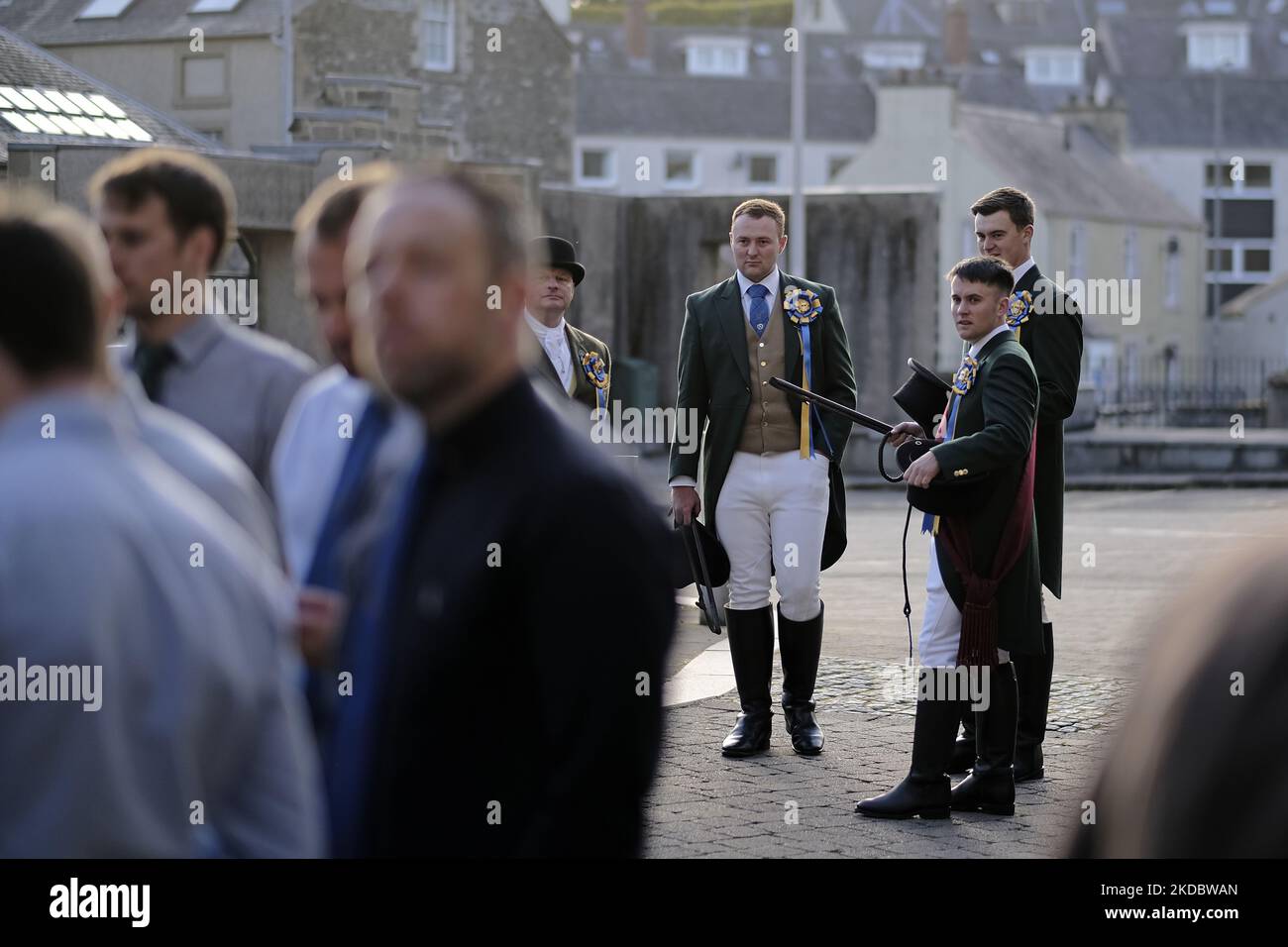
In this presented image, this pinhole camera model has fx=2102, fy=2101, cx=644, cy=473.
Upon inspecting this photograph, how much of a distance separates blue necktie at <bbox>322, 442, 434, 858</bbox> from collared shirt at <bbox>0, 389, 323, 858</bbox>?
16.2 inches

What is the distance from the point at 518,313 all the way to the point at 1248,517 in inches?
745

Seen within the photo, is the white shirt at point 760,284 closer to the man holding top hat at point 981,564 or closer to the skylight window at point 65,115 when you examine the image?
Answer: the man holding top hat at point 981,564

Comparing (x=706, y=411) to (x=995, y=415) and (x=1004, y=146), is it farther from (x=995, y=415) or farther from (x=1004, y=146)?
(x=1004, y=146)

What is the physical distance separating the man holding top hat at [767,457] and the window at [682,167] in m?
55.8

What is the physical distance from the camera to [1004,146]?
176ft

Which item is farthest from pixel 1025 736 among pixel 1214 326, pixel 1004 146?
pixel 1214 326

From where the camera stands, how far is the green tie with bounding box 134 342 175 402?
181 inches

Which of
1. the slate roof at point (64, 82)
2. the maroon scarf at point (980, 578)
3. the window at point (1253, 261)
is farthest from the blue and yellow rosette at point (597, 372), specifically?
the window at point (1253, 261)

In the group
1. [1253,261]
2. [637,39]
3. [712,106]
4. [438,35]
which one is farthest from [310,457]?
[637,39]

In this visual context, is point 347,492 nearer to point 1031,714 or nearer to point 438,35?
point 1031,714

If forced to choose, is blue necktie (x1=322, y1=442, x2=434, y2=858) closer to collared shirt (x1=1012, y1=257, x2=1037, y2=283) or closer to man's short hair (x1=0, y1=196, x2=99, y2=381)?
man's short hair (x1=0, y1=196, x2=99, y2=381)

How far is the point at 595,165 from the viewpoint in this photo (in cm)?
6431

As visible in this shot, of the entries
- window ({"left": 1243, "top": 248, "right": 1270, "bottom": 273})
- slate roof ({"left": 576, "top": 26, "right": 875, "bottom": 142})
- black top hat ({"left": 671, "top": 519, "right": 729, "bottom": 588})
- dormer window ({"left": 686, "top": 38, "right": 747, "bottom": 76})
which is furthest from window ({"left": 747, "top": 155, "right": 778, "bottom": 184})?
black top hat ({"left": 671, "top": 519, "right": 729, "bottom": 588})
